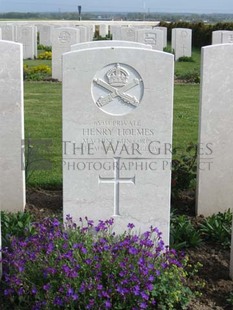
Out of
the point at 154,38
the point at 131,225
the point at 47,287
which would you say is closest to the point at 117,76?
the point at 131,225

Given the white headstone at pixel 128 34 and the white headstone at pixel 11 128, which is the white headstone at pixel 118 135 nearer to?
the white headstone at pixel 11 128

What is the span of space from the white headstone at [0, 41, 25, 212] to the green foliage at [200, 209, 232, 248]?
166cm

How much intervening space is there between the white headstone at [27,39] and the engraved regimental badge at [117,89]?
17.6 metres

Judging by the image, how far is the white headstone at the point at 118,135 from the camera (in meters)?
4.15

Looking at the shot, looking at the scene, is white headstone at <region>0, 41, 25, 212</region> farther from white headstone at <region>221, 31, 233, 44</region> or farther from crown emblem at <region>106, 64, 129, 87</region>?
white headstone at <region>221, 31, 233, 44</region>

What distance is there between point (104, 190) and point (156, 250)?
23.3 inches

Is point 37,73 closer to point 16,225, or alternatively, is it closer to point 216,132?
point 216,132

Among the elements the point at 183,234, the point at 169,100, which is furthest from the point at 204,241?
the point at 169,100

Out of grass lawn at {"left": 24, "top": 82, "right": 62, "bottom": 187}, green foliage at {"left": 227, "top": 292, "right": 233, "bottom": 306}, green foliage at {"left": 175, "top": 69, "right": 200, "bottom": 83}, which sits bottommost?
green foliage at {"left": 227, "top": 292, "right": 233, "bottom": 306}

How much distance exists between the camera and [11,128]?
5.51m

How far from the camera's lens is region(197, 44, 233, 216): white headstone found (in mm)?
5363

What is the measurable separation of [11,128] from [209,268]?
2.09 metres

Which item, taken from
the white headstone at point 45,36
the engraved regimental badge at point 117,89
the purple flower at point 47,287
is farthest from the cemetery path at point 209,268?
the white headstone at point 45,36

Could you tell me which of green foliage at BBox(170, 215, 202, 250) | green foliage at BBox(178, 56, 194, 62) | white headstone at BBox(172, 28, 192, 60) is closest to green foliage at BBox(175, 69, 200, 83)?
green foliage at BBox(178, 56, 194, 62)
